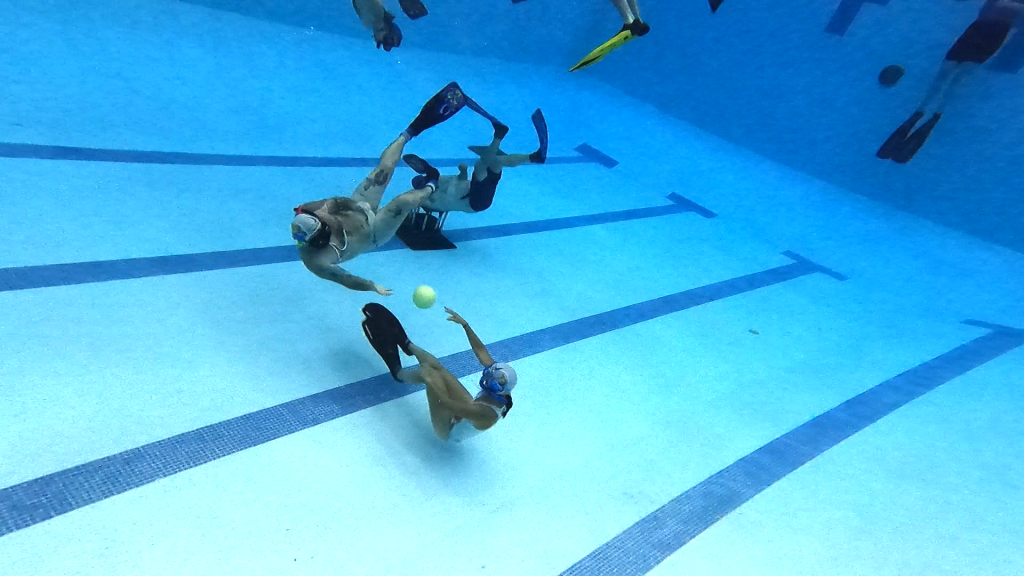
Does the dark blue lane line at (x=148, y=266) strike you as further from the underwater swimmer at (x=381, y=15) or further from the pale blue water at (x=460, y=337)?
the underwater swimmer at (x=381, y=15)

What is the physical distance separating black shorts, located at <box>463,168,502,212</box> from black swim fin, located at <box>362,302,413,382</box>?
116 centimetres

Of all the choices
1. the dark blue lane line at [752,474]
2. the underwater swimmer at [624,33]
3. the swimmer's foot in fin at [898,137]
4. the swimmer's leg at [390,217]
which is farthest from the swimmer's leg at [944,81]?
the swimmer's leg at [390,217]

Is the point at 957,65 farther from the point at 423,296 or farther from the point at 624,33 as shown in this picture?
the point at 423,296

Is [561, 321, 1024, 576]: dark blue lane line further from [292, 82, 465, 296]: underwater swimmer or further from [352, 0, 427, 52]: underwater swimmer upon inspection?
[352, 0, 427, 52]: underwater swimmer

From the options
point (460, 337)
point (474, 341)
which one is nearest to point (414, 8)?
point (460, 337)

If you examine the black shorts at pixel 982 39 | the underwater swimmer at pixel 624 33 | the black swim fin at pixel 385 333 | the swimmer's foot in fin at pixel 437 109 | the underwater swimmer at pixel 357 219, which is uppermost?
the black shorts at pixel 982 39

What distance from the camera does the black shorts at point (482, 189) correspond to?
3.31 metres

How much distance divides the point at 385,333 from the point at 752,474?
1703 millimetres

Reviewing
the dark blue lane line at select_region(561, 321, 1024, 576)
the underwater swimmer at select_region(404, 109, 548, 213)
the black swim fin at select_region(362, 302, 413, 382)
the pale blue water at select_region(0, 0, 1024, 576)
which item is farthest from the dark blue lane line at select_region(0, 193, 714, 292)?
the dark blue lane line at select_region(561, 321, 1024, 576)

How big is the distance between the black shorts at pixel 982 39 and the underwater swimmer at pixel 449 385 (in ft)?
20.6

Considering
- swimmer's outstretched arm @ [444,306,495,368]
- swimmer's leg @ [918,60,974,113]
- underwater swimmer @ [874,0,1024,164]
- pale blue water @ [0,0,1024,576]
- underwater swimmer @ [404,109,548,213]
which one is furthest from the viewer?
swimmer's leg @ [918,60,974,113]

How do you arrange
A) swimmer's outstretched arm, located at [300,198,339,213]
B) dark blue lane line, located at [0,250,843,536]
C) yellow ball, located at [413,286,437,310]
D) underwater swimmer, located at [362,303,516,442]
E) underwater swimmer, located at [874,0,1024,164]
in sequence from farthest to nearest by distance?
underwater swimmer, located at [874,0,1024,164]
yellow ball, located at [413,286,437,310]
swimmer's outstretched arm, located at [300,198,339,213]
underwater swimmer, located at [362,303,516,442]
dark blue lane line, located at [0,250,843,536]

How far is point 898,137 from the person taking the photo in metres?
6.28

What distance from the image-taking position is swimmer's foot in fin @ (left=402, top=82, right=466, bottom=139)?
2.97 metres
